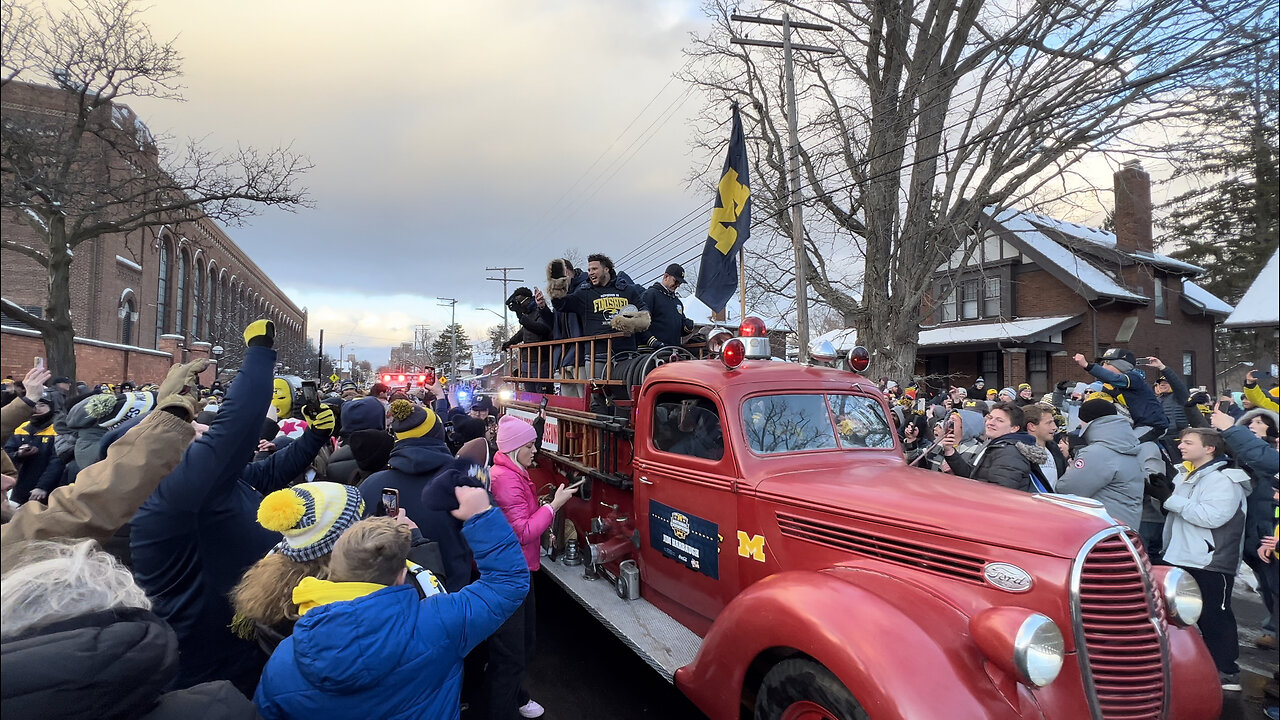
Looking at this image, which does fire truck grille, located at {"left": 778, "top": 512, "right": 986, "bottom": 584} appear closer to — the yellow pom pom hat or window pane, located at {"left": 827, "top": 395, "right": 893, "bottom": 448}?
window pane, located at {"left": 827, "top": 395, "right": 893, "bottom": 448}

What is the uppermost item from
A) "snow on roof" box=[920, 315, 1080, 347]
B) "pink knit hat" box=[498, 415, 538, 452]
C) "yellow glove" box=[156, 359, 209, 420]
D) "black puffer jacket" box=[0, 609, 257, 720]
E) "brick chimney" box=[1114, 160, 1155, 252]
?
"brick chimney" box=[1114, 160, 1155, 252]

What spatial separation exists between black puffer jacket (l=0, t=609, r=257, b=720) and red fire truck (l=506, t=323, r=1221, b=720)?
6.88 ft

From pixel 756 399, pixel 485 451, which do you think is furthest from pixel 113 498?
pixel 756 399

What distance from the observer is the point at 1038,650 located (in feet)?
→ 6.73

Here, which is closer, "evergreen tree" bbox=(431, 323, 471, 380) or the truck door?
the truck door

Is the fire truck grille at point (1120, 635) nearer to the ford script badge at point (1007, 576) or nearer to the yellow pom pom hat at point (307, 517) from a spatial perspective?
the ford script badge at point (1007, 576)

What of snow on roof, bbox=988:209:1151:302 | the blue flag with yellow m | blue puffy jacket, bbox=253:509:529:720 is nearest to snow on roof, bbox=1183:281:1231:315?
blue puffy jacket, bbox=253:509:529:720

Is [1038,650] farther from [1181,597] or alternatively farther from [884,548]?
[1181,597]

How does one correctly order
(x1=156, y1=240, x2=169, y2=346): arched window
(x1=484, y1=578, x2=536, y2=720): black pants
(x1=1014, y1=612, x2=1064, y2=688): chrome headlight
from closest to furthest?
(x1=1014, y1=612, x2=1064, y2=688): chrome headlight, (x1=484, y1=578, x2=536, y2=720): black pants, (x1=156, y1=240, x2=169, y2=346): arched window

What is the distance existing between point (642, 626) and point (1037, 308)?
20771 mm

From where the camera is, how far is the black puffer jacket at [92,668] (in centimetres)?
108

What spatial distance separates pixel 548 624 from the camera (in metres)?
5.16

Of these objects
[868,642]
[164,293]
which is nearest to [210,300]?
[164,293]

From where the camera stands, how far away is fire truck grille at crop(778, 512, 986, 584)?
2.46 meters
